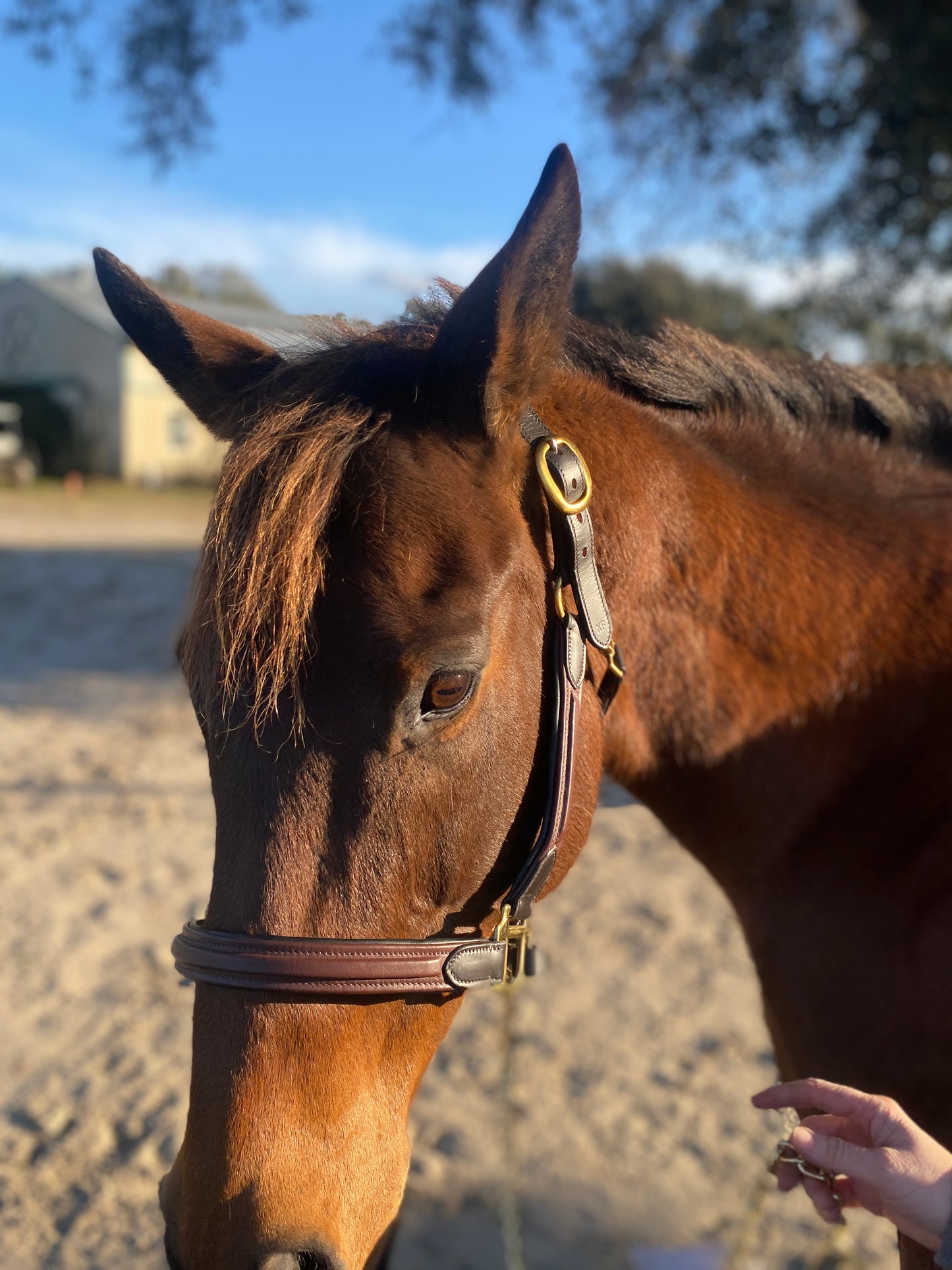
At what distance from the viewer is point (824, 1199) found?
1439 millimetres

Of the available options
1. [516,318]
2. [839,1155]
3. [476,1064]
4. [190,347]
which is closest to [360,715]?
[516,318]

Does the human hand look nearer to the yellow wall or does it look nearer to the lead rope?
the lead rope

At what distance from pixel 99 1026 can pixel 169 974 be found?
430 millimetres

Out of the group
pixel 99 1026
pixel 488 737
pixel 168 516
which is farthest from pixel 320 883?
pixel 168 516

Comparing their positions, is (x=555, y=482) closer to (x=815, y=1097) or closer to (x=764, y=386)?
(x=764, y=386)

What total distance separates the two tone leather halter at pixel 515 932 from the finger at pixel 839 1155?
1.60ft

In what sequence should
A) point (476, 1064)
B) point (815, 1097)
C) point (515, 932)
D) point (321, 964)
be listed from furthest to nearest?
1. point (476, 1064)
2. point (515, 932)
3. point (815, 1097)
4. point (321, 964)

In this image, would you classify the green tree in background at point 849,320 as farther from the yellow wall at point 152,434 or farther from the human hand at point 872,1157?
the yellow wall at point 152,434

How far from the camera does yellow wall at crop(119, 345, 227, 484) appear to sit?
104 feet

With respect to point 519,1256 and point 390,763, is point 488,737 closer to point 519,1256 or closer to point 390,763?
point 390,763

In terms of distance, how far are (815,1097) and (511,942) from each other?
520 millimetres

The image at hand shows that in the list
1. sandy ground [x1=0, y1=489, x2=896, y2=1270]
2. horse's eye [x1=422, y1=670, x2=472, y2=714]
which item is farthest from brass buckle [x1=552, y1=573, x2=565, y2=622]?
sandy ground [x1=0, y1=489, x2=896, y2=1270]

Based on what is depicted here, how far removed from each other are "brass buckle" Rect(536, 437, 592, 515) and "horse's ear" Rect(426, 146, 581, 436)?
78mm

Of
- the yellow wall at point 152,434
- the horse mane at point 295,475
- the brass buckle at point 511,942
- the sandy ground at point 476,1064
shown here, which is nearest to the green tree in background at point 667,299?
the sandy ground at point 476,1064
